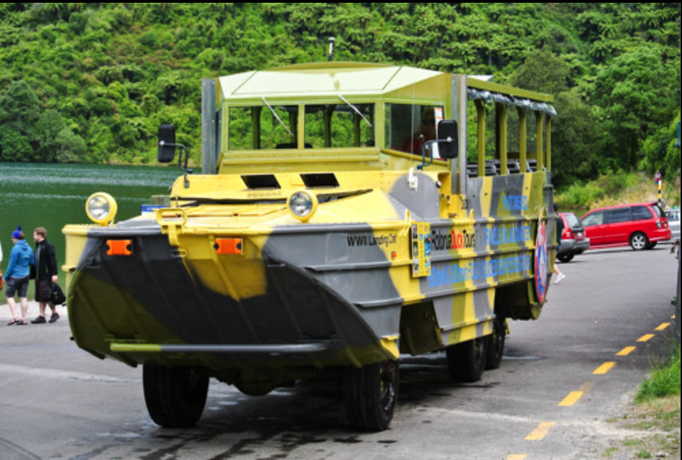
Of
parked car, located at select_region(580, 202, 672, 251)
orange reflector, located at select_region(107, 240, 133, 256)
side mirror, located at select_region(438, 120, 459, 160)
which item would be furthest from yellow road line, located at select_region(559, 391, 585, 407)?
parked car, located at select_region(580, 202, 672, 251)

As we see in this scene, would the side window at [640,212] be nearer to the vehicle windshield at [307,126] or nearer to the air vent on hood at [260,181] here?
the vehicle windshield at [307,126]

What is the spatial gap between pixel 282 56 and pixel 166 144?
12443 centimetres

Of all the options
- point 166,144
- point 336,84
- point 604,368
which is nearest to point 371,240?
point 336,84

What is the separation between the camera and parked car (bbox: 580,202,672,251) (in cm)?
4131

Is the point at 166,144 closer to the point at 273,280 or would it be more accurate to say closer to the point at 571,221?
the point at 273,280

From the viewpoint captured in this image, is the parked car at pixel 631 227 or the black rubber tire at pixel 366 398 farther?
the parked car at pixel 631 227

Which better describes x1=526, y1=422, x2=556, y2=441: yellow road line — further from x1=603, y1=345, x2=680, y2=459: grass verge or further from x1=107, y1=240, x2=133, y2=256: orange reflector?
x1=107, y1=240, x2=133, y2=256: orange reflector

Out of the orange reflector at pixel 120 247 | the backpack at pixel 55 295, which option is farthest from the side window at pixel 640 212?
the orange reflector at pixel 120 247

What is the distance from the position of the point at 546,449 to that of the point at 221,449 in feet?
8.21

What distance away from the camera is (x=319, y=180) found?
11727mm

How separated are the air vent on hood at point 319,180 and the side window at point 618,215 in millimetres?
31152

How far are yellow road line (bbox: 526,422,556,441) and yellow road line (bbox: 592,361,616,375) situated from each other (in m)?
3.22

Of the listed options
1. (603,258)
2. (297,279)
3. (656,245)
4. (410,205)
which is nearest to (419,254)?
(410,205)

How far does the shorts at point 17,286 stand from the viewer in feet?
69.4
